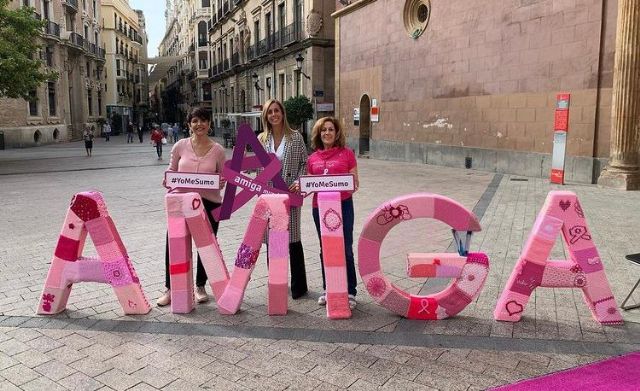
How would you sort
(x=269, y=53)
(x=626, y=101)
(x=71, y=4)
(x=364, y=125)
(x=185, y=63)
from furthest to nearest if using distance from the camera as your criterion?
(x=185, y=63) → (x=71, y=4) → (x=269, y=53) → (x=364, y=125) → (x=626, y=101)

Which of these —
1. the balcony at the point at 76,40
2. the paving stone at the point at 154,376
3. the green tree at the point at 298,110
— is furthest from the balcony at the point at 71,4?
the paving stone at the point at 154,376

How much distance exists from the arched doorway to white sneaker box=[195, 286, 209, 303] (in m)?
17.9

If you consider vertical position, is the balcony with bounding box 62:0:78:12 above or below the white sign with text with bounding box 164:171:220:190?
above

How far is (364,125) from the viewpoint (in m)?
22.3

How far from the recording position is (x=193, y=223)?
411 cm

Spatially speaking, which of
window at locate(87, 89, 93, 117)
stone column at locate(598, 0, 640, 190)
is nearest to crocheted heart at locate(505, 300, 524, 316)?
stone column at locate(598, 0, 640, 190)

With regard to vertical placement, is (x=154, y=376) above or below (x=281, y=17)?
below

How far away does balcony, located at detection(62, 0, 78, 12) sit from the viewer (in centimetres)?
3978

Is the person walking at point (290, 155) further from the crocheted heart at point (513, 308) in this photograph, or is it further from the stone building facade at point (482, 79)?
the stone building facade at point (482, 79)

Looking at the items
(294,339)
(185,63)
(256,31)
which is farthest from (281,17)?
(185,63)

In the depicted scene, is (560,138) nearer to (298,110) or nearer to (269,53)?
(298,110)

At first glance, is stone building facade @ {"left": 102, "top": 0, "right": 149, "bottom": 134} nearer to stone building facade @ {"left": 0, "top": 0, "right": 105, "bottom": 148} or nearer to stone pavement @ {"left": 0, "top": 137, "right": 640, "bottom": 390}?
stone building facade @ {"left": 0, "top": 0, "right": 105, "bottom": 148}

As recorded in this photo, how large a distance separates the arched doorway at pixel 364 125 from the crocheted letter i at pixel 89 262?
18383 millimetres

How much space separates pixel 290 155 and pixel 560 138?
995cm
